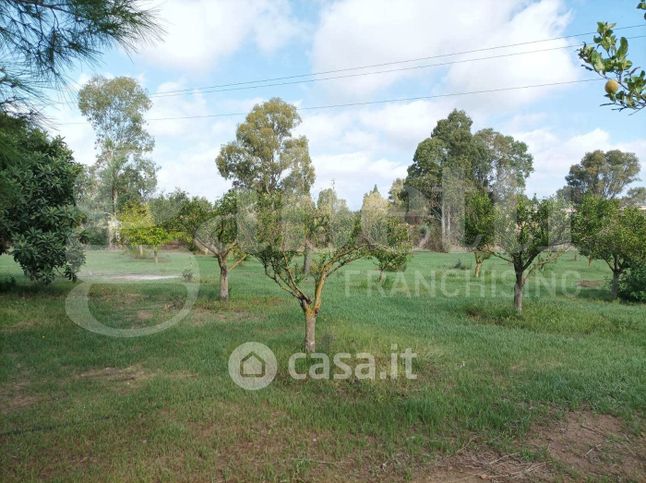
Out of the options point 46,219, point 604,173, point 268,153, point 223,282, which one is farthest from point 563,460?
point 604,173

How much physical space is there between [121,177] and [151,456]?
2556cm

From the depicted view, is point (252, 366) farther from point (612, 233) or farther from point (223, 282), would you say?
point (612, 233)

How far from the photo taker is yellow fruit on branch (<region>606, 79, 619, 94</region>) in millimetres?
2064

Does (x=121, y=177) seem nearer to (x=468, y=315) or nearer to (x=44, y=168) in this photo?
(x=44, y=168)

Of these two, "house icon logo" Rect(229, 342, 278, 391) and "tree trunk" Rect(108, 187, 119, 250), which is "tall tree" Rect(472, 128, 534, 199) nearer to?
"tree trunk" Rect(108, 187, 119, 250)

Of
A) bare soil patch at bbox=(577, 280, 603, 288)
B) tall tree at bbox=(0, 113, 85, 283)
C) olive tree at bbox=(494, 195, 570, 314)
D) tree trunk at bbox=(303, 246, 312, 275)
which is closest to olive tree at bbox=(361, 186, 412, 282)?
tree trunk at bbox=(303, 246, 312, 275)

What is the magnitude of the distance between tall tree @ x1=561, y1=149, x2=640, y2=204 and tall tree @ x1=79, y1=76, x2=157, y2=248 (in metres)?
33.0

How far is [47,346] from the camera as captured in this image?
20.6ft

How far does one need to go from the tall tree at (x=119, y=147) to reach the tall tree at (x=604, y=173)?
3302 centimetres

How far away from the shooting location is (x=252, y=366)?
17.3ft

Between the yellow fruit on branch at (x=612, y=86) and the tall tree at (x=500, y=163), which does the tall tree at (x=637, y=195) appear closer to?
the tall tree at (x=500, y=163)

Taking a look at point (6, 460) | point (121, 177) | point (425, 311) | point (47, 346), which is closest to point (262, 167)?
point (121, 177)

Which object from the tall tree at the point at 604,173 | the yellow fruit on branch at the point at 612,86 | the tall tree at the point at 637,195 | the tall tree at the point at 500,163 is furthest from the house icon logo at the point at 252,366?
the tall tree at the point at 637,195

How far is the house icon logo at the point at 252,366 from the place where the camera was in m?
4.77
